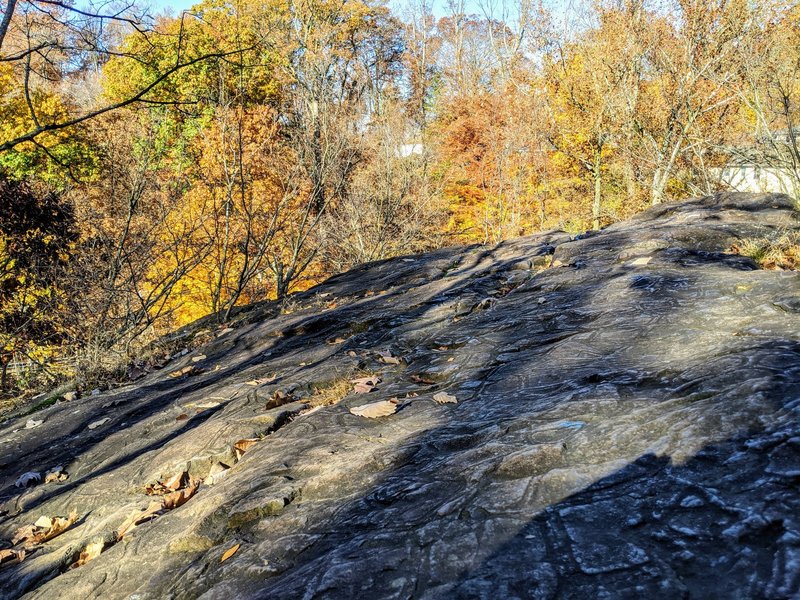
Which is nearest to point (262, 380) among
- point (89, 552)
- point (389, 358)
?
point (389, 358)

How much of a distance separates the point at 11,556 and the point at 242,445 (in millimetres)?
1223

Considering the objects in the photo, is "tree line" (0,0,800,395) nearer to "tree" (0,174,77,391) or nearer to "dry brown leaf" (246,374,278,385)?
"tree" (0,174,77,391)

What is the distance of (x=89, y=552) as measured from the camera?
2482mm

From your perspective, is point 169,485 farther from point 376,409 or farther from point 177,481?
point 376,409

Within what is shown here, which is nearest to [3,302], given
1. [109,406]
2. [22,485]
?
[109,406]

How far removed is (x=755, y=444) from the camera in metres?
1.50

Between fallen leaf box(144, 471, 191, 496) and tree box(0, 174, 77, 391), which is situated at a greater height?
tree box(0, 174, 77, 391)

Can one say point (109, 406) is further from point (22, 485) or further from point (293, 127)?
point (293, 127)

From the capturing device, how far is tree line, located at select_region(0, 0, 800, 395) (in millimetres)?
7277

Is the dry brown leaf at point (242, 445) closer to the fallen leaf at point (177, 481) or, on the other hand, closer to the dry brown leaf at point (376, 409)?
the fallen leaf at point (177, 481)

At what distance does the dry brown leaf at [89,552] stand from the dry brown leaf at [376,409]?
1.30 metres

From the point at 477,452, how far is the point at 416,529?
0.45m

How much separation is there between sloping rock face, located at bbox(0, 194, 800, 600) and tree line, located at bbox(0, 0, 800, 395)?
2348 millimetres

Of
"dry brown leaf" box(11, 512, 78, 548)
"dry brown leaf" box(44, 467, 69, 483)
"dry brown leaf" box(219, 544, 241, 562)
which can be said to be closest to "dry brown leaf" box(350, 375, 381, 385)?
"dry brown leaf" box(219, 544, 241, 562)
